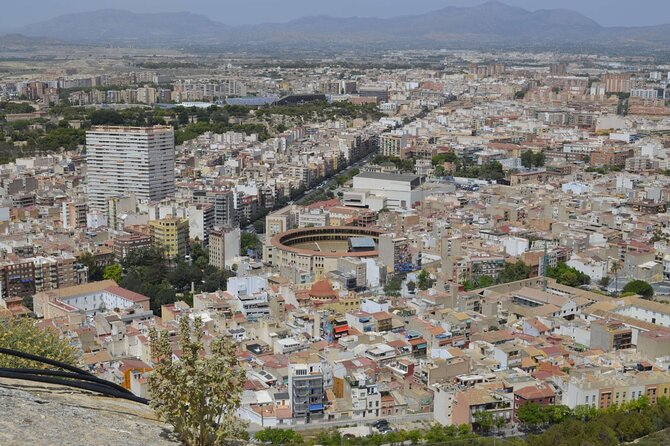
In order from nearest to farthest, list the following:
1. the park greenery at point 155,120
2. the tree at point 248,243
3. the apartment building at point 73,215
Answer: the tree at point 248,243
the apartment building at point 73,215
the park greenery at point 155,120

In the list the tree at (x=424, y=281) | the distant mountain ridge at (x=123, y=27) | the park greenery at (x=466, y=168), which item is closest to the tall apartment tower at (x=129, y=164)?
the park greenery at (x=466, y=168)

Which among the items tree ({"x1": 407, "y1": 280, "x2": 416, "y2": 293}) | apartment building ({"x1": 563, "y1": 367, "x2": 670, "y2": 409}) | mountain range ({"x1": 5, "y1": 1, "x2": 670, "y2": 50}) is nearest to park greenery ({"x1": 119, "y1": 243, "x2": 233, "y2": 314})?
tree ({"x1": 407, "y1": 280, "x2": 416, "y2": 293})

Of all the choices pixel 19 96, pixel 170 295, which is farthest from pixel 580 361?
pixel 19 96

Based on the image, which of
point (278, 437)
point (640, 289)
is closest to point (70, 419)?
point (278, 437)

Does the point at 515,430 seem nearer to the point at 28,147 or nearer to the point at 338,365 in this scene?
the point at 338,365

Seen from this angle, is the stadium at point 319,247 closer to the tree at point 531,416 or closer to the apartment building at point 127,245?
the apartment building at point 127,245
